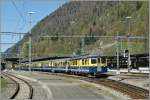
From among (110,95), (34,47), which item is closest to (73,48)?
(34,47)

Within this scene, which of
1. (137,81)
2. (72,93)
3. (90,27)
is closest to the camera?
(72,93)

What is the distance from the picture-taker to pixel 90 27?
16825cm

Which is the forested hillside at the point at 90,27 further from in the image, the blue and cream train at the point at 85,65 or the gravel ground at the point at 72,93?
the gravel ground at the point at 72,93

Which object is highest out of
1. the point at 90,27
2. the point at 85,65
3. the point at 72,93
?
the point at 90,27

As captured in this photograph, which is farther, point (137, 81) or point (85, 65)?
point (85, 65)

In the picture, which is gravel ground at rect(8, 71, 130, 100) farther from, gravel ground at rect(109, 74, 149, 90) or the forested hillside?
the forested hillside

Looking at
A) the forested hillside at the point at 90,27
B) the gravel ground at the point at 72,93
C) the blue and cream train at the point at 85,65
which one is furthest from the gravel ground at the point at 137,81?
the forested hillside at the point at 90,27

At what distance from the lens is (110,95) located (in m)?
25.7

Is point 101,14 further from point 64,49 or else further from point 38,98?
point 38,98

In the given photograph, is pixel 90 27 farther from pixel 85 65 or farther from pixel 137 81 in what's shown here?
pixel 137 81

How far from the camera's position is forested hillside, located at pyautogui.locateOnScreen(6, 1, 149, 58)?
362 ft

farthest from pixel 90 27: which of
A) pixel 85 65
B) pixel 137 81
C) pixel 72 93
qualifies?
pixel 72 93

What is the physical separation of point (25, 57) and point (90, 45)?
79.1 ft

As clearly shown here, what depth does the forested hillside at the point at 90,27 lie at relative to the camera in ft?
362
